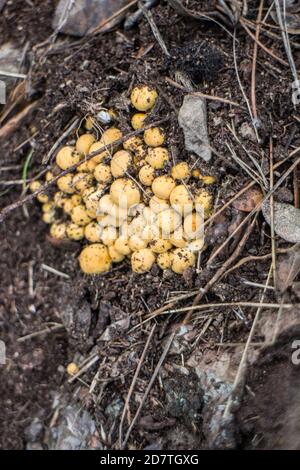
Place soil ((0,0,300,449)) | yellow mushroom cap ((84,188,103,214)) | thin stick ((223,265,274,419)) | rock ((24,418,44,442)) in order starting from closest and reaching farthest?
thin stick ((223,265,274,419))
soil ((0,0,300,449))
yellow mushroom cap ((84,188,103,214))
rock ((24,418,44,442))

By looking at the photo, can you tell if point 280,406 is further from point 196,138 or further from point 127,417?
point 196,138

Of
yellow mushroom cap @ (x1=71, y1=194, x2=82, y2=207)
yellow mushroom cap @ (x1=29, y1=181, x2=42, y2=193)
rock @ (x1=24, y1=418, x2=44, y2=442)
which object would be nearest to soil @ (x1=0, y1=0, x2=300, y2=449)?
rock @ (x1=24, y1=418, x2=44, y2=442)

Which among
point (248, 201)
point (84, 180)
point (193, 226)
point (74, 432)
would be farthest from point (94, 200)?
point (74, 432)

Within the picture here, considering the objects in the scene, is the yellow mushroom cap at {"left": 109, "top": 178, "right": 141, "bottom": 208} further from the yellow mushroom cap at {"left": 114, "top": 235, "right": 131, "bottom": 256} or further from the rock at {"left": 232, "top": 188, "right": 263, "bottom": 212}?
the rock at {"left": 232, "top": 188, "right": 263, "bottom": 212}

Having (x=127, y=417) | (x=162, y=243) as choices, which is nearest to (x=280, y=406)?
(x=127, y=417)

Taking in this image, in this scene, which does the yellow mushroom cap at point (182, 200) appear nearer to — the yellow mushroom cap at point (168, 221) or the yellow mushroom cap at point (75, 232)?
the yellow mushroom cap at point (168, 221)

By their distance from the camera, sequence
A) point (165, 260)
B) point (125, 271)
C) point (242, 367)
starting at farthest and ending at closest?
point (125, 271) → point (165, 260) → point (242, 367)

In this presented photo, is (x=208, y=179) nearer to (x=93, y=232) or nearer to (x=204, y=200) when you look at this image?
(x=204, y=200)
